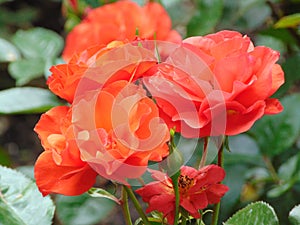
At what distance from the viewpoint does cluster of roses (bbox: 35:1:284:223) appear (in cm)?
55

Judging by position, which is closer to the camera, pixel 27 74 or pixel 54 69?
pixel 54 69

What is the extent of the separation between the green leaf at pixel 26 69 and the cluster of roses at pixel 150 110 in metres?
0.53

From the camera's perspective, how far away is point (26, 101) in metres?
1.03

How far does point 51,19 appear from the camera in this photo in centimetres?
211

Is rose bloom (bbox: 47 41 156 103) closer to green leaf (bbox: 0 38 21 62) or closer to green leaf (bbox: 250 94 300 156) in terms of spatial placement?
green leaf (bbox: 250 94 300 156)

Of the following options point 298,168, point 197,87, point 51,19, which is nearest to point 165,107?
point 197,87

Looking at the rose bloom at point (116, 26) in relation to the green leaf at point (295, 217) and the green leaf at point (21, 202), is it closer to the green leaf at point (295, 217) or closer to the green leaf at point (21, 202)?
the green leaf at point (21, 202)

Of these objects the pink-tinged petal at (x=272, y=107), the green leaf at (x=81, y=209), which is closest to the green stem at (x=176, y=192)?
the pink-tinged petal at (x=272, y=107)

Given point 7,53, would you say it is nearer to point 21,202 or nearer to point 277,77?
point 21,202

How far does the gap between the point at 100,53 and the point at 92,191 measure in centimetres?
13

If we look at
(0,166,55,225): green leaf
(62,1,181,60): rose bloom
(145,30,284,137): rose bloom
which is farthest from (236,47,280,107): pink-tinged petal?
(62,1,181,60): rose bloom

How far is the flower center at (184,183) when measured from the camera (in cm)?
59

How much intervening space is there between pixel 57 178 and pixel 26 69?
25.1 inches

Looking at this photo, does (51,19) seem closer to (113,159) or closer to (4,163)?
(4,163)
